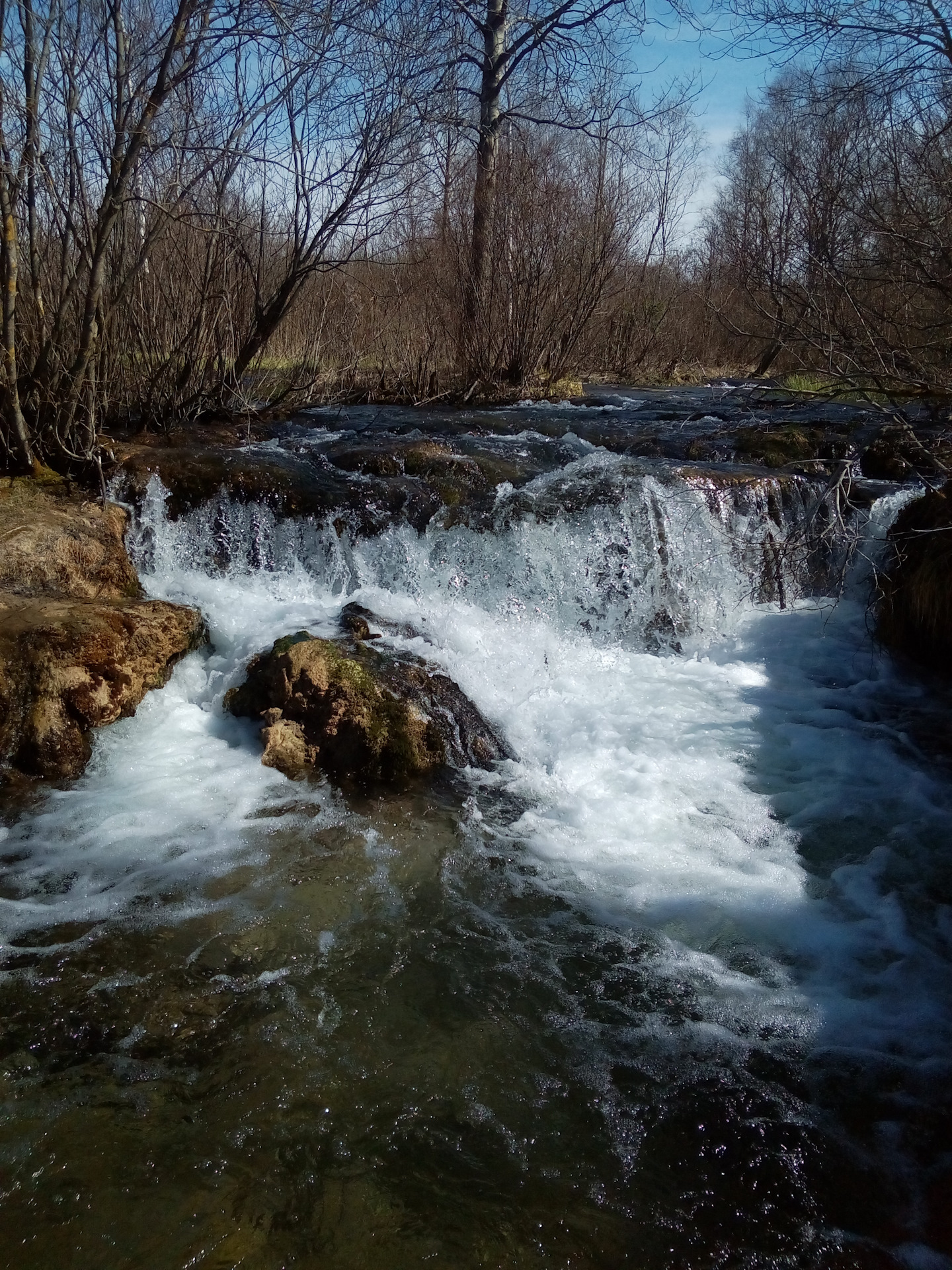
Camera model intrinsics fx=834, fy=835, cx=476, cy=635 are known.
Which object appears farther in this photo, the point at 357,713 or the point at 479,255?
the point at 479,255

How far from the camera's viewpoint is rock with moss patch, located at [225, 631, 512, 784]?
3.91 m

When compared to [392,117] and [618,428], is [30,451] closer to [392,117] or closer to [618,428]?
[392,117]

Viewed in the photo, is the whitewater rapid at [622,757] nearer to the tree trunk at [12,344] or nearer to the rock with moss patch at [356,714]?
the rock with moss patch at [356,714]

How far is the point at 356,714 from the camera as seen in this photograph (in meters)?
3.97

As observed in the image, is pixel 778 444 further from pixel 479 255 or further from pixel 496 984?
pixel 496 984

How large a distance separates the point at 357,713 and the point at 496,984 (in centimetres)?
162

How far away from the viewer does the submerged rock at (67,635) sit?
381 cm

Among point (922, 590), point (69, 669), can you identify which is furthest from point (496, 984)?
point (922, 590)

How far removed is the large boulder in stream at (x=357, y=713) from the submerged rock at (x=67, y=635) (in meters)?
0.50

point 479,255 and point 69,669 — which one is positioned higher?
point 479,255

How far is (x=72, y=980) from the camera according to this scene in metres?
2.57

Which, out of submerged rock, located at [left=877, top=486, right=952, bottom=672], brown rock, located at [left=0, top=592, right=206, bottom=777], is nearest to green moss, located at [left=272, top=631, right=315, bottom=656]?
brown rock, located at [left=0, top=592, right=206, bottom=777]

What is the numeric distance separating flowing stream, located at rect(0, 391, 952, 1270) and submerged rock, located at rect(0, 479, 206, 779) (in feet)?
0.53

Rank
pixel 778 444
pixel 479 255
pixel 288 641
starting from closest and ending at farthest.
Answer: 1. pixel 288 641
2. pixel 778 444
3. pixel 479 255
